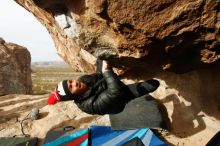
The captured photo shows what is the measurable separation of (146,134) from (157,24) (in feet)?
12.2

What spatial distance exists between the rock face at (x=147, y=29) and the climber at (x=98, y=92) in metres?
0.81

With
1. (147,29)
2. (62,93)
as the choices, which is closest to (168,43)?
(147,29)

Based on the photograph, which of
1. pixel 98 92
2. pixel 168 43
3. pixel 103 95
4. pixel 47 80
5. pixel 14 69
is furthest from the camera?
pixel 47 80

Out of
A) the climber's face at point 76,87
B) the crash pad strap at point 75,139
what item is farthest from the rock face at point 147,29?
the crash pad strap at point 75,139

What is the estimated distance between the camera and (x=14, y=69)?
23078 mm

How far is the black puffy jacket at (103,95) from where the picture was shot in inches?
217

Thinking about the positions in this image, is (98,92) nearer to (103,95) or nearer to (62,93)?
(103,95)

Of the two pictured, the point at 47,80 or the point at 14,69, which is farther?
the point at 47,80

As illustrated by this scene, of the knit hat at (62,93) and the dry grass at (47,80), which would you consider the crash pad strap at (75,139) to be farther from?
the dry grass at (47,80)

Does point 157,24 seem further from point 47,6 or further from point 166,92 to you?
point 166,92

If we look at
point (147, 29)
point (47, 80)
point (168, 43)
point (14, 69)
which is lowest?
point (47, 80)

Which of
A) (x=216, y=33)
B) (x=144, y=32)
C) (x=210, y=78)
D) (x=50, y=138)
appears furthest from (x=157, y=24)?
(x=50, y=138)

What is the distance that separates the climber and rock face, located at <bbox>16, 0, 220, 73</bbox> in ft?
2.66

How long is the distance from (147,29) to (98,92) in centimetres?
144
